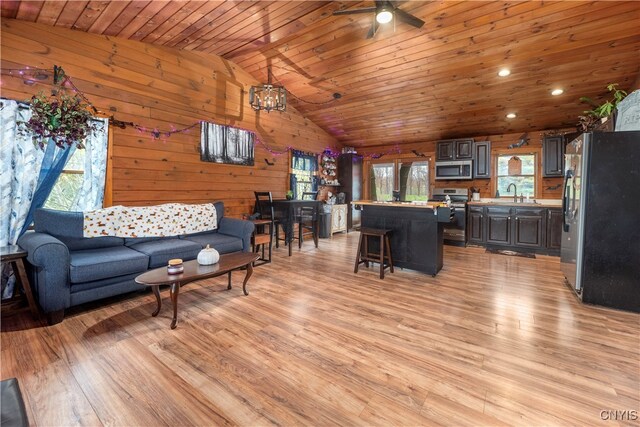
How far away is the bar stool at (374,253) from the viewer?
3760 mm

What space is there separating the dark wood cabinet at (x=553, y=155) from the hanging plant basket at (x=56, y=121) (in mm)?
6825

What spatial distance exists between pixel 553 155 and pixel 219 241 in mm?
5836

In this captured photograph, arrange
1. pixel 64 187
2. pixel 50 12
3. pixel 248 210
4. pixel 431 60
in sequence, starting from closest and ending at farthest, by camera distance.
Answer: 1. pixel 50 12
2. pixel 64 187
3. pixel 431 60
4. pixel 248 210

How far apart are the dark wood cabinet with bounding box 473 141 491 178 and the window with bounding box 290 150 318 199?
11.3ft

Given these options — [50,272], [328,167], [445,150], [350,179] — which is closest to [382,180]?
[350,179]

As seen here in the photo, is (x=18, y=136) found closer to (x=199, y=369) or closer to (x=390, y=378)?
(x=199, y=369)

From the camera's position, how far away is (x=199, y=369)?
6.09ft

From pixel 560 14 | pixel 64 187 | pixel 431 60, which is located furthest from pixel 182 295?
pixel 560 14

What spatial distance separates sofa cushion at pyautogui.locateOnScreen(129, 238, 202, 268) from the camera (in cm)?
316

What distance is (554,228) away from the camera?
5.00 metres

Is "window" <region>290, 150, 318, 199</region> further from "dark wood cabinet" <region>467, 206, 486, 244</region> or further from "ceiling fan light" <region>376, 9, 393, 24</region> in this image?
"ceiling fan light" <region>376, 9, 393, 24</region>

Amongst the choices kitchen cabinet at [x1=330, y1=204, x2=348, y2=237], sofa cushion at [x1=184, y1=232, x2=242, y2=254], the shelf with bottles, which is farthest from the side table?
the shelf with bottles

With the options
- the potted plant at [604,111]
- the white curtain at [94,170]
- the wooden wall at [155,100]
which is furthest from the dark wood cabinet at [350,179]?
the white curtain at [94,170]

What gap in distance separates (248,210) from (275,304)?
108 inches
